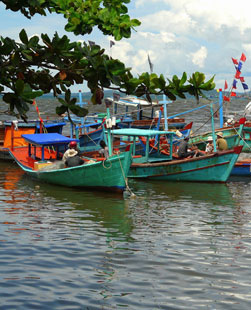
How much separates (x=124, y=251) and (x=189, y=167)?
41.4 feet

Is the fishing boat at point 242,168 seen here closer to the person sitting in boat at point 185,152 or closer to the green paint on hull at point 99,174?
the person sitting in boat at point 185,152

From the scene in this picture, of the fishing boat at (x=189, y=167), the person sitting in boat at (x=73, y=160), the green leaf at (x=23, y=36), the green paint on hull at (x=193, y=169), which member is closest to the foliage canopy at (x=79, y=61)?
the green leaf at (x=23, y=36)

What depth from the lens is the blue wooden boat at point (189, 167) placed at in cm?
2338

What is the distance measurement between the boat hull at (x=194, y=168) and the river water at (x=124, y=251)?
363cm

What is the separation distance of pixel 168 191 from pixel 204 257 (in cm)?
1021

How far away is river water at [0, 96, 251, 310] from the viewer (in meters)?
8.90

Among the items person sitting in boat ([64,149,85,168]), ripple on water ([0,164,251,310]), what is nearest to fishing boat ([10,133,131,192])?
person sitting in boat ([64,149,85,168])

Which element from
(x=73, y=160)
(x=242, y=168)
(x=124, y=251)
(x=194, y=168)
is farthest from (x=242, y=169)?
(x=124, y=251)

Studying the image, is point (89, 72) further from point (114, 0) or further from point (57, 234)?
point (57, 234)

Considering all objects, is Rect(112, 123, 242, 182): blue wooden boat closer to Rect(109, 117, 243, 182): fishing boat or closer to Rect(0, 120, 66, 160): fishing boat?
Rect(109, 117, 243, 182): fishing boat

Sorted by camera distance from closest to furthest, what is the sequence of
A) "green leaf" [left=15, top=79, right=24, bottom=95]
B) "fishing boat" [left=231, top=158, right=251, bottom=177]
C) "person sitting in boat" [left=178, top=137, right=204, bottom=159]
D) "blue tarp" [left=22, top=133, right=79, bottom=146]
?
1. "green leaf" [left=15, top=79, right=24, bottom=95]
2. "blue tarp" [left=22, top=133, right=79, bottom=146]
3. "person sitting in boat" [left=178, top=137, right=204, bottom=159]
4. "fishing boat" [left=231, top=158, right=251, bottom=177]

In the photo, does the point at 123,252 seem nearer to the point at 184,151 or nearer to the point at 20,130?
the point at 184,151

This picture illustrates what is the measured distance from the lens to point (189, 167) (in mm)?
23953

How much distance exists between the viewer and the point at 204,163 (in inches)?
936
